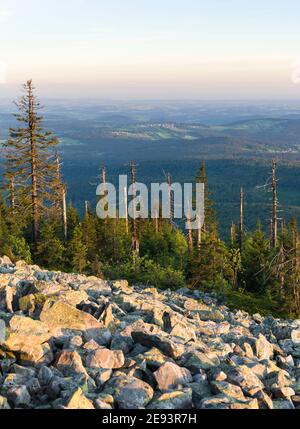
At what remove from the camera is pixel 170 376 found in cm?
1039

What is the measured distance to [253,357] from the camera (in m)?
13.7

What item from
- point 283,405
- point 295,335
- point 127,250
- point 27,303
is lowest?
point 127,250

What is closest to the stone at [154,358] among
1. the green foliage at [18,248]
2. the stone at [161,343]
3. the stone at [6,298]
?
the stone at [161,343]

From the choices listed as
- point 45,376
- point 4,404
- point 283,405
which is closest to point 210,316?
point 283,405

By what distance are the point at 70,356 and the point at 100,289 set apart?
861cm

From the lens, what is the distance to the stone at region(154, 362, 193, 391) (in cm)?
1024

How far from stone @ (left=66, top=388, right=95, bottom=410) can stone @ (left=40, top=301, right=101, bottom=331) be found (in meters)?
3.79

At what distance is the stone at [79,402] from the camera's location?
8703 mm

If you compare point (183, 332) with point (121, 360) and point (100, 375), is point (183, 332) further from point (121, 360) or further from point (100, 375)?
point (100, 375)

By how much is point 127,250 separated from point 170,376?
32106mm

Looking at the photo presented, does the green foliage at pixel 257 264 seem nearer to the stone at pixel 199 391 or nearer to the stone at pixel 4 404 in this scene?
the stone at pixel 199 391

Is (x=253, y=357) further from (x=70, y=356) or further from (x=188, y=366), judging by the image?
(x=70, y=356)

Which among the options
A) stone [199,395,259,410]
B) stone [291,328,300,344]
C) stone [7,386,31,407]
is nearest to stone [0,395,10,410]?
stone [7,386,31,407]
